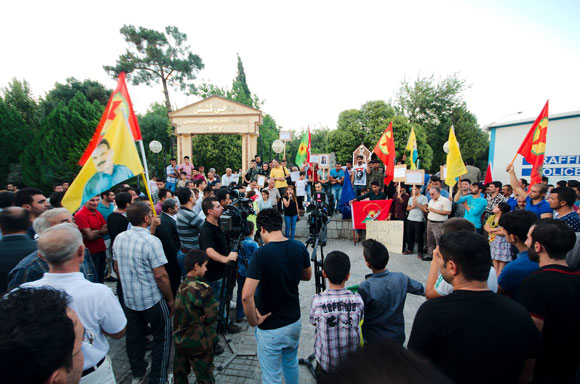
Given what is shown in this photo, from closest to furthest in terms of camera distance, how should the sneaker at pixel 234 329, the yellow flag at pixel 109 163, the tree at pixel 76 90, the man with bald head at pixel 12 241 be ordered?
the man with bald head at pixel 12 241 → the yellow flag at pixel 109 163 → the sneaker at pixel 234 329 → the tree at pixel 76 90

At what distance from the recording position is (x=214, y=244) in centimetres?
362

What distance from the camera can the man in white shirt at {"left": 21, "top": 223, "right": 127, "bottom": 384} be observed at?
1886 millimetres

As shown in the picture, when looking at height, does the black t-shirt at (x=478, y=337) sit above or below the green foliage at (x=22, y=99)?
below

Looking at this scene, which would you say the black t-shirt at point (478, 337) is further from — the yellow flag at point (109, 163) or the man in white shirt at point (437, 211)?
the man in white shirt at point (437, 211)

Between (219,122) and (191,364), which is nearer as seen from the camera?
(191,364)

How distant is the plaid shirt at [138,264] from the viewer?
2.98 meters

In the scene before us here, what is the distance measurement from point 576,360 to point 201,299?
2887 millimetres

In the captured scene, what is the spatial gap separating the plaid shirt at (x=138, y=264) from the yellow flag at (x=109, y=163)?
25.8 inches

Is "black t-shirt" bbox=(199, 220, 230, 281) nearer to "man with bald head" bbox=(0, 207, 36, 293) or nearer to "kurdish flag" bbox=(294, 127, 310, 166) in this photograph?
"man with bald head" bbox=(0, 207, 36, 293)

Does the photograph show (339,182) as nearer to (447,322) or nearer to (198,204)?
(198,204)

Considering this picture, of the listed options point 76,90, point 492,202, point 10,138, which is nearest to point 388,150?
point 492,202

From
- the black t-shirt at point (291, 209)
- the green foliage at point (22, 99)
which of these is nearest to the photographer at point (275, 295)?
the black t-shirt at point (291, 209)

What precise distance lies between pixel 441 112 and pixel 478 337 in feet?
110

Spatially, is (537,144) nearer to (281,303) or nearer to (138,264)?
(281,303)
